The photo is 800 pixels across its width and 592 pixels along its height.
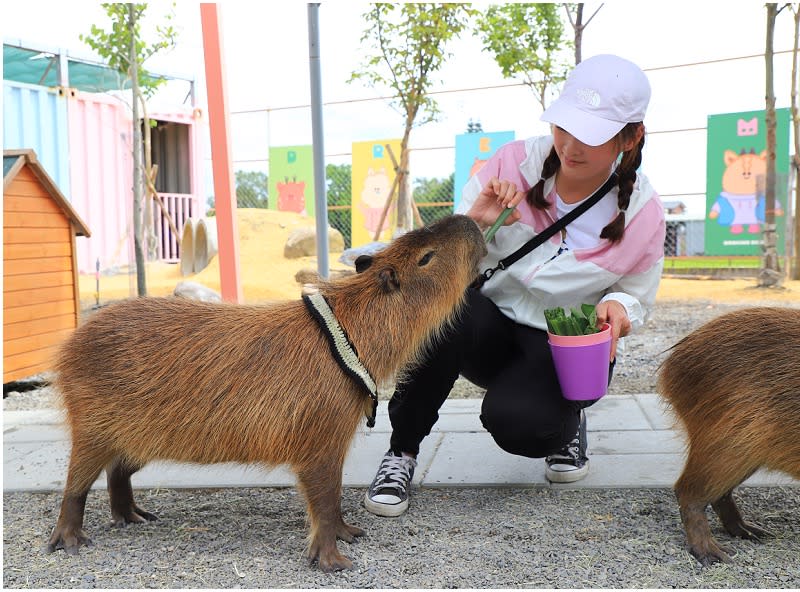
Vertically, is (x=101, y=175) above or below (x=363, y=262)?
above

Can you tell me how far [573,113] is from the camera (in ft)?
6.97

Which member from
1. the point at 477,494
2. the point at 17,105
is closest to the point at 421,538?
the point at 477,494

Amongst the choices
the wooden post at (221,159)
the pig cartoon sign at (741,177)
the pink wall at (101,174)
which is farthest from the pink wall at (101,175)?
the pig cartoon sign at (741,177)

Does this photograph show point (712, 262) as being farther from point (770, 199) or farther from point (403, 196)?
point (403, 196)

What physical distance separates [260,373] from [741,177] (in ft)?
28.2

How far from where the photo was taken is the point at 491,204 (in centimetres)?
240

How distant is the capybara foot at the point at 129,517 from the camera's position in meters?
2.37

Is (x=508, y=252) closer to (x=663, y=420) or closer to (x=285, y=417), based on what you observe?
(x=285, y=417)

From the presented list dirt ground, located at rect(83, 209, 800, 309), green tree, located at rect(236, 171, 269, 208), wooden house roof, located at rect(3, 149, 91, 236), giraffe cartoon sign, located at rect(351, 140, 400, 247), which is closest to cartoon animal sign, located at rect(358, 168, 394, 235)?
giraffe cartoon sign, located at rect(351, 140, 400, 247)

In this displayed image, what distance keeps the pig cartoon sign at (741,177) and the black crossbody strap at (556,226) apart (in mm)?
7314

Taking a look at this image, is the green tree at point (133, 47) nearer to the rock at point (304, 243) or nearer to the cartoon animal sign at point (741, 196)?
the rock at point (304, 243)

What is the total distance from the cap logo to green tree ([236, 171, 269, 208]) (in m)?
10.6

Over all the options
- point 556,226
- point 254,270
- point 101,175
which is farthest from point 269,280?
point 556,226

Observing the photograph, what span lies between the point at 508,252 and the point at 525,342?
328 mm
